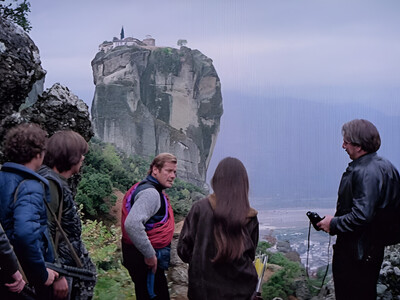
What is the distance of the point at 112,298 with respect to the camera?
14.7ft

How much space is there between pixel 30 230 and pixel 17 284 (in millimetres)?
227

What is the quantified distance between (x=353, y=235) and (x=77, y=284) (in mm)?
1681

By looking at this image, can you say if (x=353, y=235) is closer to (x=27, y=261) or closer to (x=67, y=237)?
(x=67, y=237)

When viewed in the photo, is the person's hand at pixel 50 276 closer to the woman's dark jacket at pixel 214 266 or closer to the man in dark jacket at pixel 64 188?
the man in dark jacket at pixel 64 188

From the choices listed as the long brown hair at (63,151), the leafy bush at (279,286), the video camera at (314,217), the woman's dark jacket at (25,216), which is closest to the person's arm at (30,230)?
the woman's dark jacket at (25,216)

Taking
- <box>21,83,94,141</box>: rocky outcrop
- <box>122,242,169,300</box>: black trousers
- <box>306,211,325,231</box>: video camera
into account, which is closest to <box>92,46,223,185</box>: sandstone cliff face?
<box>21,83,94,141</box>: rocky outcrop

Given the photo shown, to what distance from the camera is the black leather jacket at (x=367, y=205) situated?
2.79 metres

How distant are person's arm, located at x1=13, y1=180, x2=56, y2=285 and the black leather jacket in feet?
5.62

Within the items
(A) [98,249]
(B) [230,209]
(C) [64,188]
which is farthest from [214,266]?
(A) [98,249]

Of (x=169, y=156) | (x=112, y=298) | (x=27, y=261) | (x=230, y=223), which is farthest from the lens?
(x=112, y=298)

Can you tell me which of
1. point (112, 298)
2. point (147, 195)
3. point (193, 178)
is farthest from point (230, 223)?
point (193, 178)

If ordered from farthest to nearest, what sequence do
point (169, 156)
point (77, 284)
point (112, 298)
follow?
point (112, 298) < point (169, 156) < point (77, 284)

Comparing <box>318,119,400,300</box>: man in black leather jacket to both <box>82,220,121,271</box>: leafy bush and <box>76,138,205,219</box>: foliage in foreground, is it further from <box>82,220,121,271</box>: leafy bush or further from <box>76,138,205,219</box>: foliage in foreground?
<box>76,138,205,219</box>: foliage in foreground

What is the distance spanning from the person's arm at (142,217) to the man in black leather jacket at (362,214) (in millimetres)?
1061
